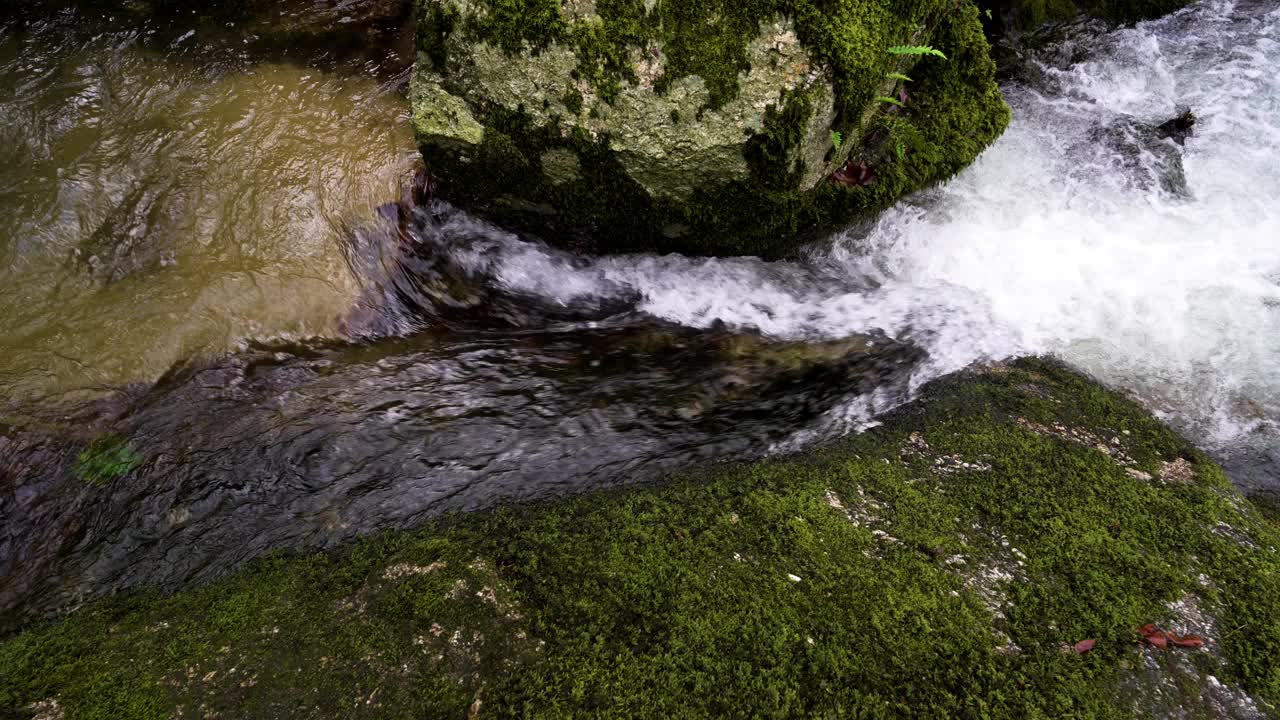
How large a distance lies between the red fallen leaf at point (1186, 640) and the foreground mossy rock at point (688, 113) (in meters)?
3.24

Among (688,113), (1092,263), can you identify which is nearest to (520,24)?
(688,113)

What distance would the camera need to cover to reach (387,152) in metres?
6.01

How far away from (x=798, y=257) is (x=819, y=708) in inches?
157

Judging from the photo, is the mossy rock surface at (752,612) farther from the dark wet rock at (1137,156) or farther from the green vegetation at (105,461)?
the dark wet rock at (1137,156)

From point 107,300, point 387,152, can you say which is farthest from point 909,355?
point 107,300

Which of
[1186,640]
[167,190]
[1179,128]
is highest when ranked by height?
[167,190]

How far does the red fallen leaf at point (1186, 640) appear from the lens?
2.66m

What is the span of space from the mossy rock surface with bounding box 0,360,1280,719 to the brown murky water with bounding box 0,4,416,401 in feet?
7.96

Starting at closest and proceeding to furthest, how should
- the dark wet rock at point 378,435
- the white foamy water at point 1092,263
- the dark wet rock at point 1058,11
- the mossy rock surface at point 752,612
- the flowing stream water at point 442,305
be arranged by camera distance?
the mossy rock surface at point 752,612 → the dark wet rock at point 378,435 → the flowing stream water at point 442,305 → the white foamy water at point 1092,263 → the dark wet rock at point 1058,11

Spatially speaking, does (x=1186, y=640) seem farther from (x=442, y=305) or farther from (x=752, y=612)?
(x=442, y=305)

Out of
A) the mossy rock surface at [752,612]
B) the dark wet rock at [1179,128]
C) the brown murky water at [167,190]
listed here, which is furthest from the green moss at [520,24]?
the dark wet rock at [1179,128]

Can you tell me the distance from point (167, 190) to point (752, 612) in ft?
19.7

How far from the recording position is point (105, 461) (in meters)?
3.81

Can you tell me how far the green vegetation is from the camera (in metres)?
3.73
